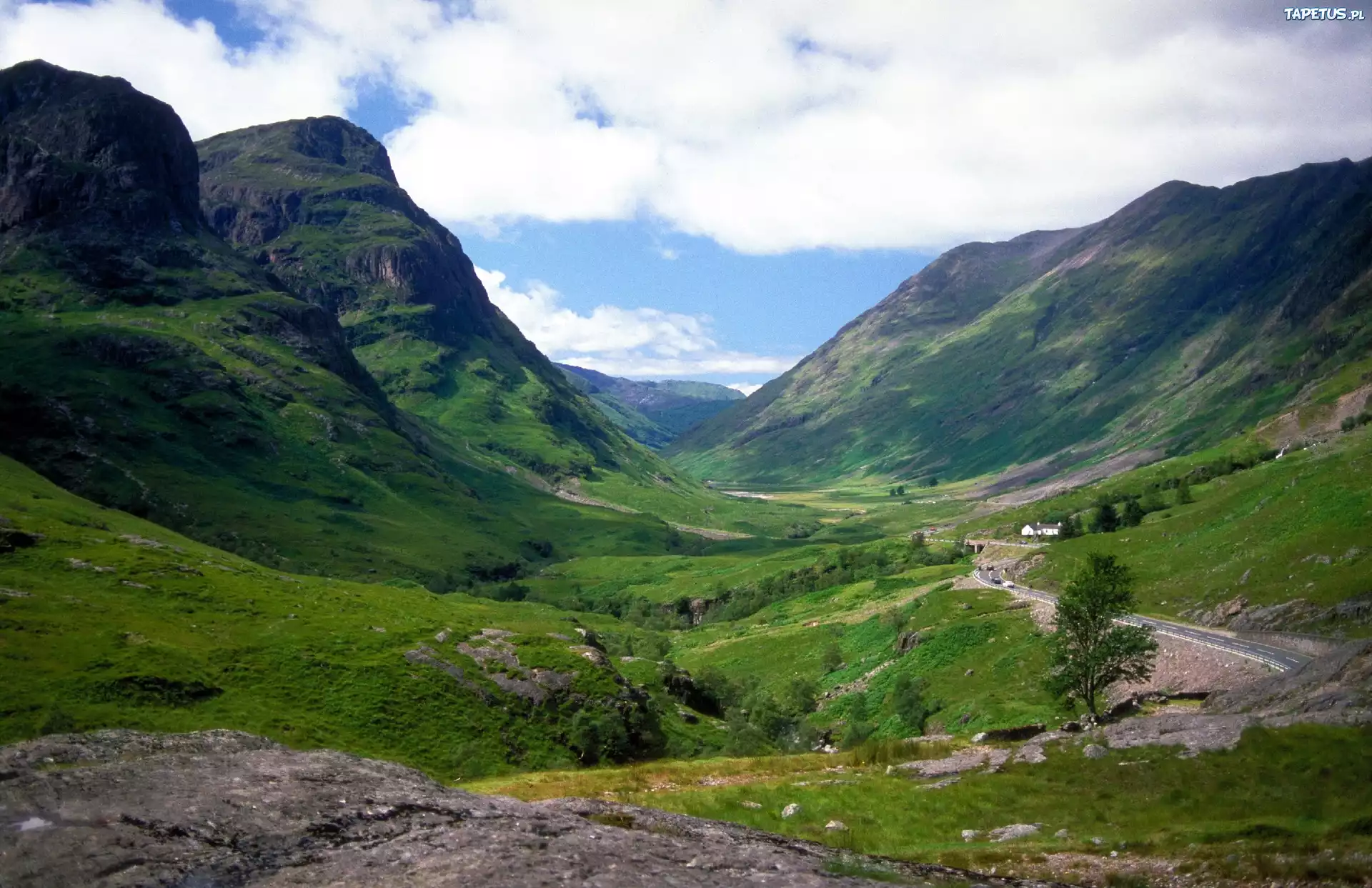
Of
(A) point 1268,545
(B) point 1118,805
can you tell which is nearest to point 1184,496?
(A) point 1268,545

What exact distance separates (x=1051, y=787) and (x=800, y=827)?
1014 cm

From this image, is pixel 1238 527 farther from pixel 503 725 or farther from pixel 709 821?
pixel 709 821

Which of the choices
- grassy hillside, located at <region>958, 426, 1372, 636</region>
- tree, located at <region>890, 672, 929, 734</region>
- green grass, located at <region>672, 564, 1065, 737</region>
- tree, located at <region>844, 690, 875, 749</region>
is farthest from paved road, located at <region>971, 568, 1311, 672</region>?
tree, located at <region>844, 690, 875, 749</region>

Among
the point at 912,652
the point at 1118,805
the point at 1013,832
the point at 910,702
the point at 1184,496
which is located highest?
the point at 1184,496

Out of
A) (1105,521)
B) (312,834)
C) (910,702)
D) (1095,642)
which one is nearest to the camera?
(312,834)

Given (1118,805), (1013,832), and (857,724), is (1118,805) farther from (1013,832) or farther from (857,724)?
(857,724)

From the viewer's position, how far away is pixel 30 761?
19.8 metres

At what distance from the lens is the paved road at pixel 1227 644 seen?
5819cm

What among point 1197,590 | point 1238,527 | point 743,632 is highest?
point 1238,527

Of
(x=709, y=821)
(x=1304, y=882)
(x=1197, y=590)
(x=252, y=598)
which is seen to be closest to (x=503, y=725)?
(x=252, y=598)

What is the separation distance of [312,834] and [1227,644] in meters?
73.2

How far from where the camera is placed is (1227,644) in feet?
219

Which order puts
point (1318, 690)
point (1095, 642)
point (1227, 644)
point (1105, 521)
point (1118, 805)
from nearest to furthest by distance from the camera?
point (1118, 805)
point (1318, 690)
point (1095, 642)
point (1227, 644)
point (1105, 521)

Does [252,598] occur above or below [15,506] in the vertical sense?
below
